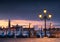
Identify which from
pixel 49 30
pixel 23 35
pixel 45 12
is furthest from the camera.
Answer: pixel 23 35

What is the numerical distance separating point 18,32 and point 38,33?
245 cm

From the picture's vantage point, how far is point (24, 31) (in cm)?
4191

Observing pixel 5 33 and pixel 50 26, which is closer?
pixel 50 26

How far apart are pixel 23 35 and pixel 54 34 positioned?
13.1 feet

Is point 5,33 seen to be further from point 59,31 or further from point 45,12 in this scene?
point 45,12

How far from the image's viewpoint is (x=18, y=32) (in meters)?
41.3

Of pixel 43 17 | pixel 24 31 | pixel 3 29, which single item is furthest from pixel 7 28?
pixel 43 17

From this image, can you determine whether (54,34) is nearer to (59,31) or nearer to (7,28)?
(59,31)

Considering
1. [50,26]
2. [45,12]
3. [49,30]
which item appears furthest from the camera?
[49,30]

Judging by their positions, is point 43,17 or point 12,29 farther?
point 12,29

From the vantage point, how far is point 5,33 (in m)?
39.7

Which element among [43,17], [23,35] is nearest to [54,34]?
[23,35]

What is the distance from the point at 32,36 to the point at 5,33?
328 centimetres

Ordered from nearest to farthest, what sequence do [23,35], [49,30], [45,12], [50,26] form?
[45,12]
[50,26]
[49,30]
[23,35]
